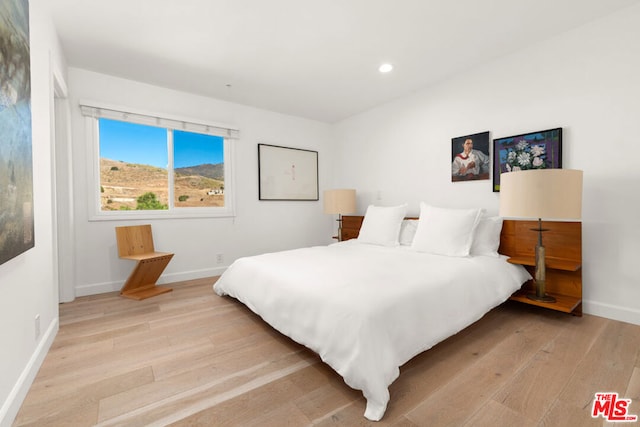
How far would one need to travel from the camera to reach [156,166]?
356 centimetres

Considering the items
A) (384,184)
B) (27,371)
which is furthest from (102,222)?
(384,184)

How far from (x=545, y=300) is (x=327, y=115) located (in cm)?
368

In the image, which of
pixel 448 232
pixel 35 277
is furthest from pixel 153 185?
pixel 448 232

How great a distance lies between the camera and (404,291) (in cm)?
173

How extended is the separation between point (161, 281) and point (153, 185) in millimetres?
1193

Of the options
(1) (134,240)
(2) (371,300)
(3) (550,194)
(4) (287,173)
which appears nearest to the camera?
(2) (371,300)

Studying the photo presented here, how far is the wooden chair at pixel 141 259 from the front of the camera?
2.97 m

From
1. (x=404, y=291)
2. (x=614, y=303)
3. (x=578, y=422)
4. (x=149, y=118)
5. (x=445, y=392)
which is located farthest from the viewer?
(x=149, y=118)

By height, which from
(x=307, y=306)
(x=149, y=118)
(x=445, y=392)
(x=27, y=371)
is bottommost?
(x=445, y=392)

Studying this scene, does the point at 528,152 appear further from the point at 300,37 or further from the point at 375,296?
the point at 300,37

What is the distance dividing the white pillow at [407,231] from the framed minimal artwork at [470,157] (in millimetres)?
680

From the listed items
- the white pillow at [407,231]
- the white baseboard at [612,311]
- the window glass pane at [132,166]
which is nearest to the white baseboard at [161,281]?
the window glass pane at [132,166]

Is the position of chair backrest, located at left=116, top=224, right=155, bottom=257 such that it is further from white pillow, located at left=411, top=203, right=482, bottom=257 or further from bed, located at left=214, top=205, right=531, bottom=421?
white pillow, located at left=411, top=203, right=482, bottom=257

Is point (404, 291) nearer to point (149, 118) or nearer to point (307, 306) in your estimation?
point (307, 306)
